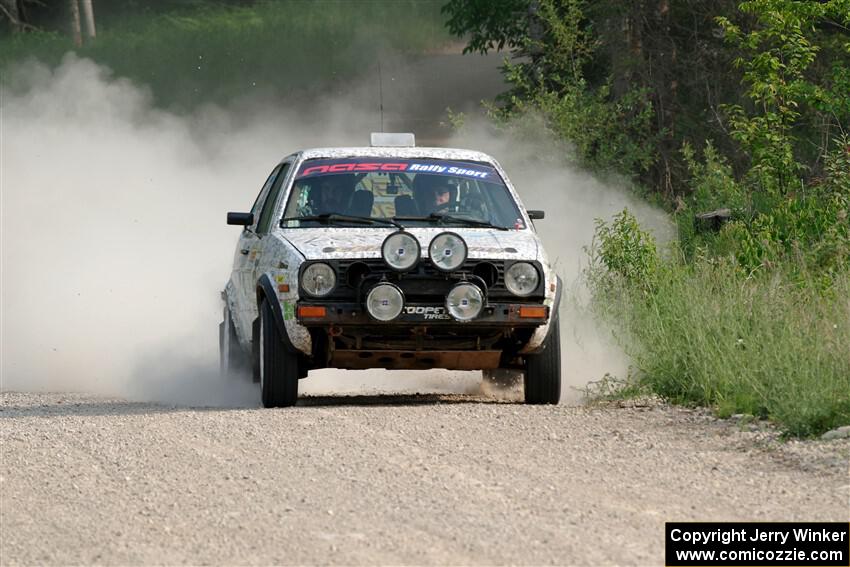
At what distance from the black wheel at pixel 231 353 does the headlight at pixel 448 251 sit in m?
A: 2.59

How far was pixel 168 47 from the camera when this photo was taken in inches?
1847

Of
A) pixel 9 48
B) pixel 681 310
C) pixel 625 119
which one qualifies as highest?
pixel 9 48

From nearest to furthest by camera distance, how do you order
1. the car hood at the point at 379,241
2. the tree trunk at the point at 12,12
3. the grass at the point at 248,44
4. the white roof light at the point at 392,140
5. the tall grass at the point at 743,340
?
the tall grass at the point at 743,340
the car hood at the point at 379,241
the white roof light at the point at 392,140
the grass at the point at 248,44
the tree trunk at the point at 12,12

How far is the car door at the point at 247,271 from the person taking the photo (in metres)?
10.9

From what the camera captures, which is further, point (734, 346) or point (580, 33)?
point (580, 33)

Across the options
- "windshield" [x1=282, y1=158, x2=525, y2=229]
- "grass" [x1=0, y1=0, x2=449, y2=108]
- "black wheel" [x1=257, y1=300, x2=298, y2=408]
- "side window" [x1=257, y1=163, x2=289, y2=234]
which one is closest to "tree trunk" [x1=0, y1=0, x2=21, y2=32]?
"grass" [x1=0, y1=0, x2=449, y2=108]

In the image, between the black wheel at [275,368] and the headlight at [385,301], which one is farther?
the black wheel at [275,368]

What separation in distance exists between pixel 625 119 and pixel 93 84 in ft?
36.4

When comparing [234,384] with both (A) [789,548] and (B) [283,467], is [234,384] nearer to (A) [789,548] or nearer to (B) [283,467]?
(B) [283,467]

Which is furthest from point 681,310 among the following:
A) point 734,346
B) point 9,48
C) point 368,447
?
point 9,48

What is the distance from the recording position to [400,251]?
378 inches

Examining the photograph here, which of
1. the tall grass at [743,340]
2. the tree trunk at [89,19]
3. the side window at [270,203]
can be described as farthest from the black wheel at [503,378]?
the tree trunk at [89,19]

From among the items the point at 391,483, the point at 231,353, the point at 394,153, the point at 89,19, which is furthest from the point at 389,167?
the point at 89,19

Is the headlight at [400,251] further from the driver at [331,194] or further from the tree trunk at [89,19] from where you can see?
the tree trunk at [89,19]
